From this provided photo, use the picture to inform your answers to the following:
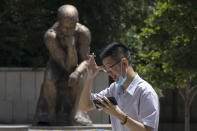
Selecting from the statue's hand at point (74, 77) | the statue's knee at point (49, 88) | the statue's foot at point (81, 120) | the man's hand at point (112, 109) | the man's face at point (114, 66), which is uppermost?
the man's face at point (114, 66)

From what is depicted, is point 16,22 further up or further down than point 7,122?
further up

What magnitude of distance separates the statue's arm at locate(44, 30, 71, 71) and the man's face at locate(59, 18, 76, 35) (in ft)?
0.79

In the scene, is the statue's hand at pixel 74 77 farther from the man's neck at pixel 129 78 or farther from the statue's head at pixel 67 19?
the man's neck at pixel 129 78

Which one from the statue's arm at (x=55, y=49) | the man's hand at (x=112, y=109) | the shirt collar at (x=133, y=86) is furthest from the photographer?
the statue's arm at (x=55, y=49)

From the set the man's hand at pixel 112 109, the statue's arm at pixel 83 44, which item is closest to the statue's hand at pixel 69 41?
the statue's arm at pixel 83 44

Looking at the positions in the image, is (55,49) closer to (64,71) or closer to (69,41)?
(69,41)

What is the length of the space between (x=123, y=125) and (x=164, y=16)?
886 centimetres

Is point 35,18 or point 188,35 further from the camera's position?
point 35,18

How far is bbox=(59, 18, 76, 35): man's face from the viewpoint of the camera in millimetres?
9241

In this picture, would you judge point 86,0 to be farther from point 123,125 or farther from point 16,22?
point 123,125

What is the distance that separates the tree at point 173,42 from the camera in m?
10.7

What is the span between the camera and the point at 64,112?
32.4ft

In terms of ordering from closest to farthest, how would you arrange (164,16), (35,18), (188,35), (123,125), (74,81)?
(123,125)
(74,81)
(188,35)
(164,16)
(35,18)

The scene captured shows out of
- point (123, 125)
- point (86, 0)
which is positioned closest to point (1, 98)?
point (86, 0)
